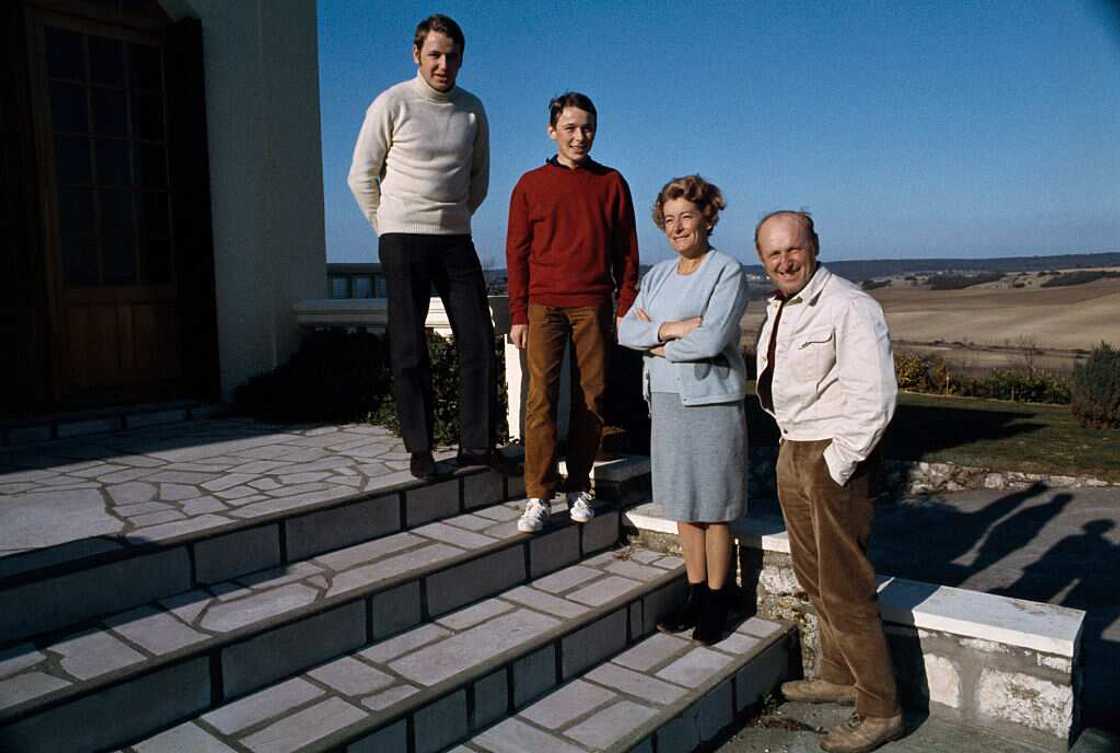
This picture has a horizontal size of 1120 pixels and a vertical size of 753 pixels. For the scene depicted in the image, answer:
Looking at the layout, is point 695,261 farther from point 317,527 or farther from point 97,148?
point 97,148

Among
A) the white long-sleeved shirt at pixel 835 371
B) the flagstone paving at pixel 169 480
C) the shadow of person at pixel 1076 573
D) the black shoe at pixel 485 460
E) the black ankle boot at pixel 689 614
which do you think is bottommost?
the shadow of person at pixel 1076 573

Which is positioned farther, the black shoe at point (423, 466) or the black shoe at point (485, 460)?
the black shoe at point (485, 460)

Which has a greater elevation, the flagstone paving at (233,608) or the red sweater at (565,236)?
the red sweater at (565,236)

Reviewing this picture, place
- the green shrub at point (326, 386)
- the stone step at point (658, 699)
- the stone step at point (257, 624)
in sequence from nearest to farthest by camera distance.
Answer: the stone step at point (257, 624)
the stone step at point (658, 699)
the green shrub at point (326, 386)

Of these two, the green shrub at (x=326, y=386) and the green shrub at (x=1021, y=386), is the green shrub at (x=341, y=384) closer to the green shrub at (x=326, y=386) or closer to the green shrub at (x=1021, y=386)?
the green shrub at (x=326, y=386)

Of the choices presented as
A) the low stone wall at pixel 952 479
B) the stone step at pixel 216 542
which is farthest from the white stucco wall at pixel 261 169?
the low stone wall at pixel 952 479

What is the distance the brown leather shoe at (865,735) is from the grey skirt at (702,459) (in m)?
0.87

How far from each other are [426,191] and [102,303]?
3.22 metres

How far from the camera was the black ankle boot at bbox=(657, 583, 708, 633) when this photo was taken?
11.4ft

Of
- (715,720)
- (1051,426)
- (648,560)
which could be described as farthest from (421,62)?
(1051,426)

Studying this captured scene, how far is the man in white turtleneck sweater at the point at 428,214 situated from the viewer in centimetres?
377

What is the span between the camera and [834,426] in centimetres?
277

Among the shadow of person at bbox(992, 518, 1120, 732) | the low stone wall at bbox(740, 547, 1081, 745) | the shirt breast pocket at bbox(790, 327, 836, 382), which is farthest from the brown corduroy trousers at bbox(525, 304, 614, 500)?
the shadow of person at bbox(992, 518, 1120, 732)

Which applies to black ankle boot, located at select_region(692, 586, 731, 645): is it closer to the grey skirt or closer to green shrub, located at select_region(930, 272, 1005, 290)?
the grey skirt
